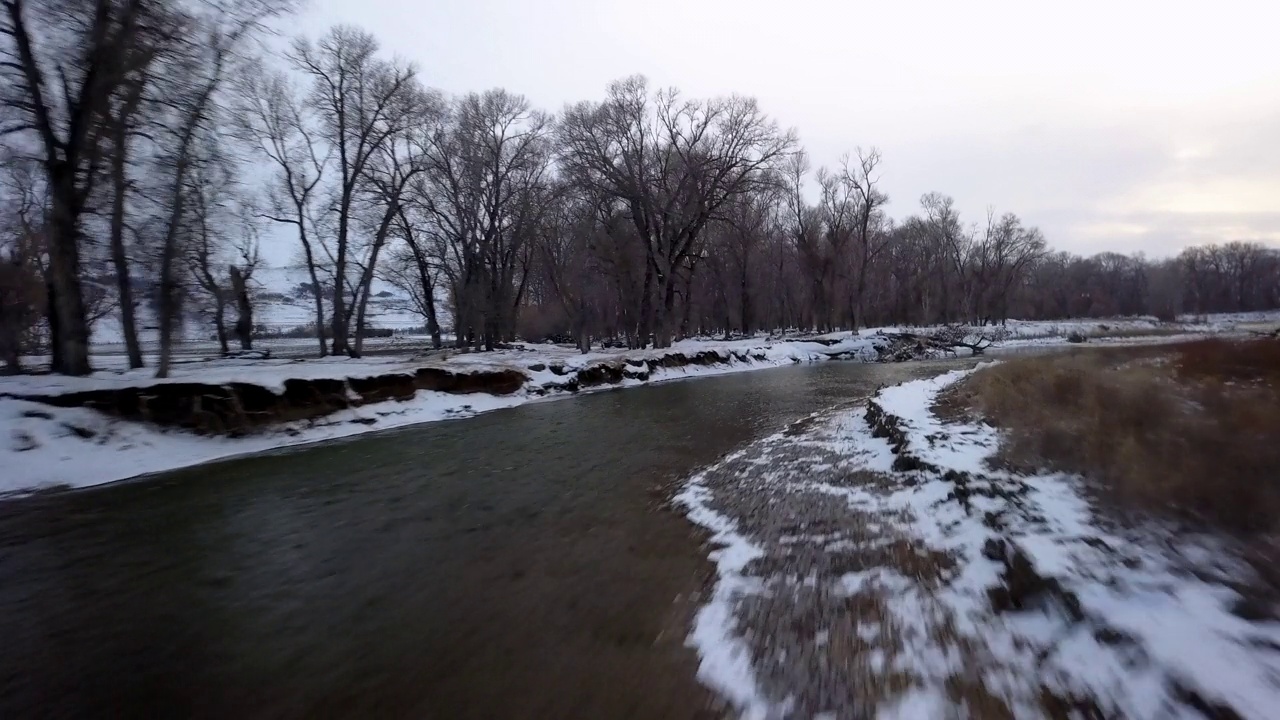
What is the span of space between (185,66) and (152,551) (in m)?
14.2

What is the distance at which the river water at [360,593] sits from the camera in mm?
3920

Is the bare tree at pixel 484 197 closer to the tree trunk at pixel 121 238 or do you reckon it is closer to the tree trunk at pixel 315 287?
the tree trunk at pixel 315 287

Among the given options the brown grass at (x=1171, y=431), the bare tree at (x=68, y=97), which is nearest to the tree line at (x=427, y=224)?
the bare tree at (x=68, y=97)

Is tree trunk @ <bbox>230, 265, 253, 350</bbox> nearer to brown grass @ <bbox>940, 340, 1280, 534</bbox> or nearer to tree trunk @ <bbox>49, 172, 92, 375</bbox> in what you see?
tree trunk @ <bbox>49, 172, 92, 375</bbox>

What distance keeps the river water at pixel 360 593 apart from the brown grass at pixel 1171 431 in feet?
12.7

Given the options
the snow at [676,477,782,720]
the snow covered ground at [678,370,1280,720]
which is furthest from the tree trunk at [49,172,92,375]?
the snow covered ground at [678,370,1280,720]

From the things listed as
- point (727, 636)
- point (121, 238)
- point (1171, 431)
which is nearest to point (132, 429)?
point (121, 238)

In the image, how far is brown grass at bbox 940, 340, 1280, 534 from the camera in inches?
186

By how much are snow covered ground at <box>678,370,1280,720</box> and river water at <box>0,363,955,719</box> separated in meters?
0.55

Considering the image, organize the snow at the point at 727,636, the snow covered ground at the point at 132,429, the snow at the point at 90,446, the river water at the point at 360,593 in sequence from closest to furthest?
1. the snow at the point at 727,636
2. the river water at the point at 360,593
3. the snow at the point at 90,446
4. the snow covered ground at the point at 132,429

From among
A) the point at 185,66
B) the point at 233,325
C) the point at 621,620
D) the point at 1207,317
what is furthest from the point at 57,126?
the point at 1207,317

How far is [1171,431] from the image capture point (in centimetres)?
646

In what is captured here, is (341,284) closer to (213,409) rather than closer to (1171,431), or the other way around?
(213,409)

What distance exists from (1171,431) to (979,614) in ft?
12.4
